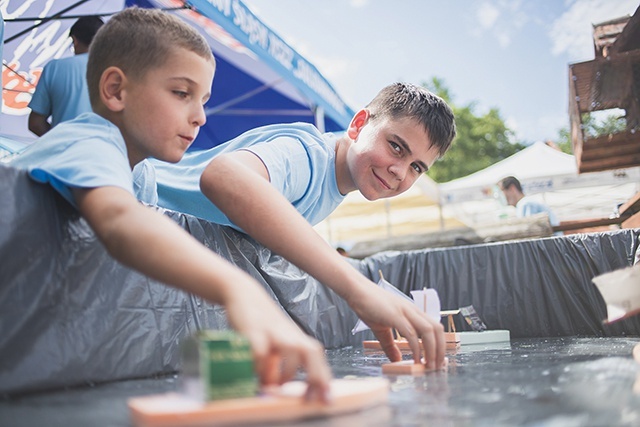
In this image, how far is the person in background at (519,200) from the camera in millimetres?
4102

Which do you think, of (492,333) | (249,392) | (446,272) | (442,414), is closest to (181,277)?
(249,392)

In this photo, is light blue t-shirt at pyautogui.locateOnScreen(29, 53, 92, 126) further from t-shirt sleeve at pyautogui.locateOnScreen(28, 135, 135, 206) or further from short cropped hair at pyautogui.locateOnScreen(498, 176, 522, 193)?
short cropped hair at pyautogui.locateOnScreen(498, 176, 522, 193)

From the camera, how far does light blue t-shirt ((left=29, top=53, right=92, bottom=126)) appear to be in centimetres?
199

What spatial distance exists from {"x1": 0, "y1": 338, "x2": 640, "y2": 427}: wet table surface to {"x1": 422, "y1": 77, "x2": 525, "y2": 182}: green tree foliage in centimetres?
1614

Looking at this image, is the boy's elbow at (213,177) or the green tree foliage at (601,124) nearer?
the boy's elbow at (213,177)

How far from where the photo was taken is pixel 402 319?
87cm

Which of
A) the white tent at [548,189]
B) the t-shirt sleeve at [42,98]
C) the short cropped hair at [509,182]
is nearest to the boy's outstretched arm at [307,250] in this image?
the t-shirt sleeve at [42,98]

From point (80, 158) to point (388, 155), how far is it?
797 mm

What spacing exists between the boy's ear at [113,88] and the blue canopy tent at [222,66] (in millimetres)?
1472

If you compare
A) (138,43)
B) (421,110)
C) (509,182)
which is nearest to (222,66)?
(509,182)

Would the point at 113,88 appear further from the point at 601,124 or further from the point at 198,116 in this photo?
the point at 601,124

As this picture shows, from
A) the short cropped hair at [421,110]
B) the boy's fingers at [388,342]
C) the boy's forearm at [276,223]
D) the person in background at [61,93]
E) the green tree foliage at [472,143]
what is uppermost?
the green tree foliage at [472,143]

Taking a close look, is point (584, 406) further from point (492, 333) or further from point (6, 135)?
point (6, 135)

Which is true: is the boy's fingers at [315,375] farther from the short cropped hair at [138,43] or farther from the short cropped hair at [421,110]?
the short cropped hair at [421,110]
